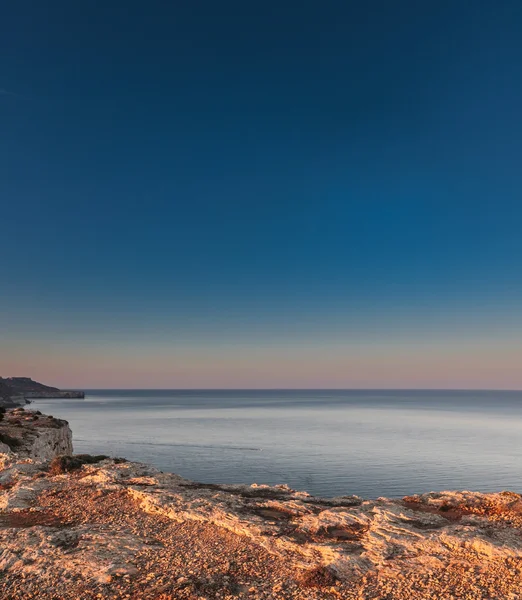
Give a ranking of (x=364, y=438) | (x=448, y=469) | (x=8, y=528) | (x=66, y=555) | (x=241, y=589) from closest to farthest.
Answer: (x=241, y=589) → (x=66, y=555) → (x=8, y=528) → (x=448, y=469) → (x=364, y=438)

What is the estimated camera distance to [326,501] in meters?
22.1

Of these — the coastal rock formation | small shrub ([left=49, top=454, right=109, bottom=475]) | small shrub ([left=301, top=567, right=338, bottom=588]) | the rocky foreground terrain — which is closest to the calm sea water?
the coastal rock formation

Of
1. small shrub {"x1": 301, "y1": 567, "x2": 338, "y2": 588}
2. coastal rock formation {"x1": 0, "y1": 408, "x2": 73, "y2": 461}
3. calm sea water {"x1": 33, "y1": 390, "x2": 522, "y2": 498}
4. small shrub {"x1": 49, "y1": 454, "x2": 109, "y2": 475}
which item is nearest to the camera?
small shrub {"x1": 301, "y1": 567, "x2": 338, "y2": 588}

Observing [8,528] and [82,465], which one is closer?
[8,528]

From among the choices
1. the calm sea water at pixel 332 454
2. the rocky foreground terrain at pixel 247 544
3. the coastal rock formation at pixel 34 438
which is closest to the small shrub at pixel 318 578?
the rocky foreground terrain at pixel 247 544

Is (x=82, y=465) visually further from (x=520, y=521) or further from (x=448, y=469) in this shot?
(x=448, y=469)

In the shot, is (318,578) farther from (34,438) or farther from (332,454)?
(332,454)

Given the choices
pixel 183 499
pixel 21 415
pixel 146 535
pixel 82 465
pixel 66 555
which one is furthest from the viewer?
pixel 21 415

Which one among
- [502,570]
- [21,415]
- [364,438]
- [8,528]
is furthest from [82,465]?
[364,438]

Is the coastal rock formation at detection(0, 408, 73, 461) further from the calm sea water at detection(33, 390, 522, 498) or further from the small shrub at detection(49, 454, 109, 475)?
the calm sea water at detection(33, 390, 522, 498)

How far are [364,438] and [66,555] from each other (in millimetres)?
109044

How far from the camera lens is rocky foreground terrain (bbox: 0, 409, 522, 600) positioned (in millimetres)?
12852

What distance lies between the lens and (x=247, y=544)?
15.9 m

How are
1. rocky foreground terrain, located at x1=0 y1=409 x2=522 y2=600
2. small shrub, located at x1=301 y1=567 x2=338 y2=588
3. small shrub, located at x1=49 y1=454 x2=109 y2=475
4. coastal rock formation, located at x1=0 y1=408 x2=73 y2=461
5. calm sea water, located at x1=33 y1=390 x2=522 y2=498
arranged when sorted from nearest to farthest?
1. rocky foreground terrain, located at x1=0 y1=409 x2=522 y2=600
2. small shrub, located at x1=301 y1=567 x2=338 y2=588
3. small shrub, located at x1=49 y1=454 x2=109 y2=475
4. coastal rock formation, located at x1=0 y1=408 x2=73 y2=461
5. calm sea water, located at x1=33 y1=390 x2=522 y2=498
